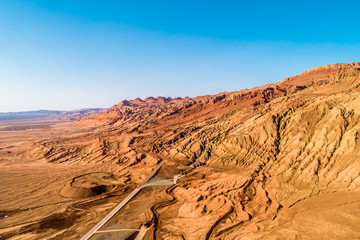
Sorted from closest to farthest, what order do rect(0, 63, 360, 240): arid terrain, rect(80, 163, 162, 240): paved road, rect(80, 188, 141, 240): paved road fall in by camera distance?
1. rect(0, 63, 360, 240): arid terrain
2. rect(80, 188, 141, 240): paved road
3. rect(80, 163, 162, 240): paved road

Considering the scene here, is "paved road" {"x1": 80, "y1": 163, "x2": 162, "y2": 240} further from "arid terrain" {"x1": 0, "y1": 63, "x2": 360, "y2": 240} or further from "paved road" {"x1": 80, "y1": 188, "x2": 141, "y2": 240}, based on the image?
"arid terrain" {"x1": 0, "y1": 63, "x2": 360, "y2": 240}

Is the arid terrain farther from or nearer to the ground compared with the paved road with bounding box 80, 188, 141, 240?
farther from the ground

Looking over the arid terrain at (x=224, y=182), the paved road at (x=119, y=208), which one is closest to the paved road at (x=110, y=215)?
the paved road at (x=119, y=208)

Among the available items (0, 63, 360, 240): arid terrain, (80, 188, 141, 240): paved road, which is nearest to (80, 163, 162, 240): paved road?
(80, 188, 141, 240): paved road

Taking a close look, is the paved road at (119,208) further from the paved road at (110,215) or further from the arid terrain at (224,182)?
the arid terrain at (224,182)

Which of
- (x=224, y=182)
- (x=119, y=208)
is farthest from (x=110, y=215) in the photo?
(x=224, y=182)

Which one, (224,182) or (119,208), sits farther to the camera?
(224,182)

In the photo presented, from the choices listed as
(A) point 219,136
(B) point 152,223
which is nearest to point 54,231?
(B) point 152,223

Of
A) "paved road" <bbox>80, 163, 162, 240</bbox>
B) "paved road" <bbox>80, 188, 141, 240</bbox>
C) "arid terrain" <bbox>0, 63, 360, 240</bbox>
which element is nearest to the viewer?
"arid terrain" <bbox>0, 63, 360, 240</bbox>

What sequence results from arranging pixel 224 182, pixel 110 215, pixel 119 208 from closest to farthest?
pixel 110 215 < pixel 119 208 < pixel 224 182

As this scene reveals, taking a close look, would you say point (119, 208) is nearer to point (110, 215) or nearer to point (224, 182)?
point (110, 215)
